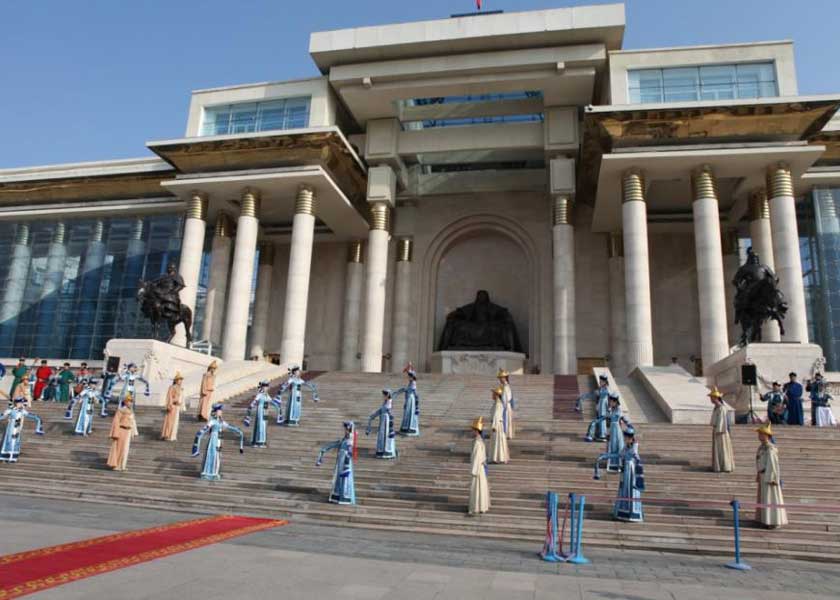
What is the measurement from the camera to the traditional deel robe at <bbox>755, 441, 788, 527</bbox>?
339 inches

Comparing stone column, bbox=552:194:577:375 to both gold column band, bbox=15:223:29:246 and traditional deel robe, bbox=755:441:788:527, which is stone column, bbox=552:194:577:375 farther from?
gold column band, bbox=15:223:29:246

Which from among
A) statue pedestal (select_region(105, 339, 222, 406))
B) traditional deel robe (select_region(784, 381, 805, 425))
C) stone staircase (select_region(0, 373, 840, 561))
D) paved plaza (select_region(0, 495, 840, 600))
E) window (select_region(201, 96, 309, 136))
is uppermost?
window (select_region(201, 96, 309, 136))

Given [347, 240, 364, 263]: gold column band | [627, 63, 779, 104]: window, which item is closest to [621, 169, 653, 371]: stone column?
[627, 63, 779, 104]: window

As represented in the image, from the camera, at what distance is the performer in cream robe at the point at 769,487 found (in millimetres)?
8602

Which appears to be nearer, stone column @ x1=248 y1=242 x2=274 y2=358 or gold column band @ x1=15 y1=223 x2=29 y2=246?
stone column @ x1=248 y1=242 x2=274 y2=358

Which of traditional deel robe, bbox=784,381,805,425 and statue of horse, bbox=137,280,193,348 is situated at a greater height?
statue of horse, bbox=137,280,193,348

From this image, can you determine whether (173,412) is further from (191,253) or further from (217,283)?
(217,283)

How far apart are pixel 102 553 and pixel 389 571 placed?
310 cm

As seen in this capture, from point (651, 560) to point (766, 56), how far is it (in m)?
21.5

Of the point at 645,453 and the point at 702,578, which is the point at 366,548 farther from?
the point at 645,453

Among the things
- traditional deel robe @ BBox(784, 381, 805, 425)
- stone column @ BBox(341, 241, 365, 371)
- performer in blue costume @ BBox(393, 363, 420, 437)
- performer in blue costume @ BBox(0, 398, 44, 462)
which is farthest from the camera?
stone column @ BBox(341, 241, 365, 371)

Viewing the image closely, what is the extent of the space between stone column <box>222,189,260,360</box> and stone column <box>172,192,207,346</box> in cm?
170

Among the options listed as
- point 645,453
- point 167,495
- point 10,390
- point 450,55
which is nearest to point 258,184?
point 450,55

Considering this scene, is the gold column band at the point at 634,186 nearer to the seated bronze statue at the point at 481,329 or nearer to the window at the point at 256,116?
the seated bronze statue at the point at 481,329
